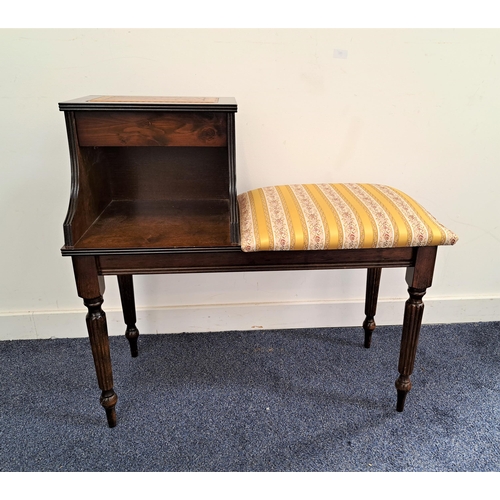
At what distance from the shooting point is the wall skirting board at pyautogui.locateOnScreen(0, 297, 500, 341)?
166 centimetres

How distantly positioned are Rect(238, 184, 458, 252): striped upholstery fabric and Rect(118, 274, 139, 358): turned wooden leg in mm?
543

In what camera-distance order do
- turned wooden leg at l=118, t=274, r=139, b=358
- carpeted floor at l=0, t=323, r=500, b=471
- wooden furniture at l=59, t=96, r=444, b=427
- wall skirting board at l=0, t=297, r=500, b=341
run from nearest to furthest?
wooden furniture at l=59, t=96, r=444, b=427 < carpeted floor at l=0, t=323, r=500, b=471 < turned wooden leg at l=118, t=274, r=139, b=358 < wall skirting board at l=0, t=297, r=500, b=341

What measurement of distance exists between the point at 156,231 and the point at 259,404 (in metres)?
0.66

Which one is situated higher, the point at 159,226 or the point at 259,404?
the point at 159,226

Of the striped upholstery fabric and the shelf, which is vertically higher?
the striped upholstery fabric

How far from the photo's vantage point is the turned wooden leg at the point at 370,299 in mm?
1508

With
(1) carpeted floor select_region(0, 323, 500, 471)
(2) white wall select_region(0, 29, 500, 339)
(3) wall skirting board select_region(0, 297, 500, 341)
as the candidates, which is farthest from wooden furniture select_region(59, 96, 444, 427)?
(3) wall skirting board select_region(0, 297, 500, 341)

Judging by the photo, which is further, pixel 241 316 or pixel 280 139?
pixel 241 316

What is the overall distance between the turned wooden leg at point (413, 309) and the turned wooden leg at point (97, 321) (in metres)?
0.83

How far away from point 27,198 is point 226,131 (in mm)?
872

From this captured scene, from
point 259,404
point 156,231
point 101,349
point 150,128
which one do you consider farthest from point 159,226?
point 259,404

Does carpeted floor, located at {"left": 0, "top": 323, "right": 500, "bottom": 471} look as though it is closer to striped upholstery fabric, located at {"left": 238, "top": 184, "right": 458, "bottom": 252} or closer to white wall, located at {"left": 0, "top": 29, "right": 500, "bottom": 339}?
white wall, located at {"left": 0, "top": 29, "right": 500, "bottom": 339}

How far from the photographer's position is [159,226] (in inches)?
44.5

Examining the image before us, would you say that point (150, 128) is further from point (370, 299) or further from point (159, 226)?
point (370, 299)
